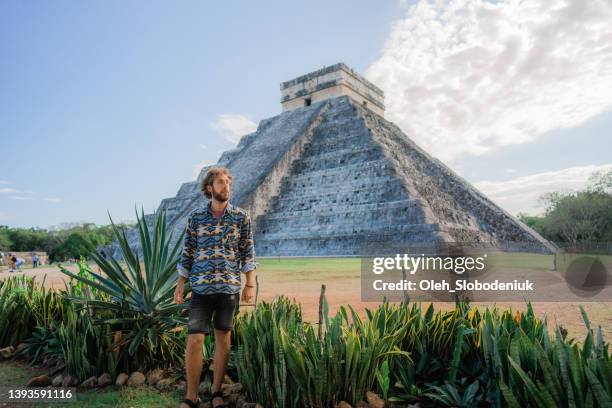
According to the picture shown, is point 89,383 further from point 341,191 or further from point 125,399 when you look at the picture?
point 341,191

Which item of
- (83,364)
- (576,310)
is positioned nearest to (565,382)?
(83,364)

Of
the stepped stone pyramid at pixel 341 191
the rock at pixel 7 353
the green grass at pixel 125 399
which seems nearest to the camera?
the green grass at pixel 125 399

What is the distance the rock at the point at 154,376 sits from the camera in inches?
107

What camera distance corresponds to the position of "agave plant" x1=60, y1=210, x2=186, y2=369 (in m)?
2.82

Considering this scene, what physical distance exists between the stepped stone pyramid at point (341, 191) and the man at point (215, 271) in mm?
10972

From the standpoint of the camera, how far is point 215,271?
2.35 meters

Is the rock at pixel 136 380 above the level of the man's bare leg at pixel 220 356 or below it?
below

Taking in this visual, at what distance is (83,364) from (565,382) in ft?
9.35

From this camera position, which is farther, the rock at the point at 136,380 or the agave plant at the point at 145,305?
the agave plant at the point at 145,305


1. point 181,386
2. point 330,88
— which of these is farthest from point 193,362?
point 330,88

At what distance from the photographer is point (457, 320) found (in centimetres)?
260

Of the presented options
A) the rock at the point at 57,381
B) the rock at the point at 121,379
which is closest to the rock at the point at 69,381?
the rock at the point at 57,381

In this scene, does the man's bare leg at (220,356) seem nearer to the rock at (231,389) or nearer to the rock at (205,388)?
the rock at (231,389)

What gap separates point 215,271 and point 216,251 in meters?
0.12
